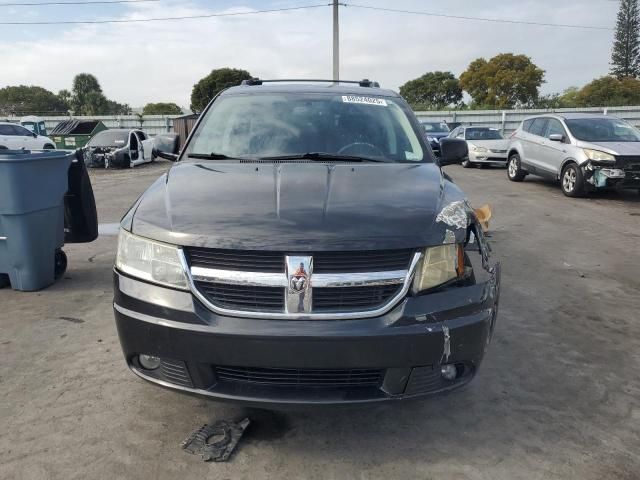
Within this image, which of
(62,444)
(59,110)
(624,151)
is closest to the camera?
(62,444)

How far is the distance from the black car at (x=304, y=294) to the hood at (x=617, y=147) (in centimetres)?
893

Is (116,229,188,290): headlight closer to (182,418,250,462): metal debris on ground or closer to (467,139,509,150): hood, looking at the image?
(182,418,250,462): metal debris on ground

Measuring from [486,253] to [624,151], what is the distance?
354 inches

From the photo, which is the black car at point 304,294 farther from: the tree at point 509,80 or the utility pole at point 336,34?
the tree at point 509,80

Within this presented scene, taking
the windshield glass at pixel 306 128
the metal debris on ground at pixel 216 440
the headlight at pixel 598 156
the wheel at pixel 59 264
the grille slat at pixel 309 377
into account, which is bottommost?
the metal debris on ground at pixel 216 440

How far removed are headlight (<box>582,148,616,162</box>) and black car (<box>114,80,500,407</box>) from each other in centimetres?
887

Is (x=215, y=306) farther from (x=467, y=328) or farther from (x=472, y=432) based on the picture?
(x=472, y=432)

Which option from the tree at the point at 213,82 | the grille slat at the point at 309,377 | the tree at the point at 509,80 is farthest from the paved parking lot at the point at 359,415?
the tree at the point at 509,80

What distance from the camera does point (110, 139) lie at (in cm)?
1928

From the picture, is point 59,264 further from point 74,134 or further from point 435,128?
point 435,128

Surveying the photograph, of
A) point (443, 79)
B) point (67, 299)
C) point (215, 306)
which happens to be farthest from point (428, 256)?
point (443, 79)

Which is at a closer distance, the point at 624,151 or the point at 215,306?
the point at 215,306

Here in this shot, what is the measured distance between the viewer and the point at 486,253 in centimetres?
261

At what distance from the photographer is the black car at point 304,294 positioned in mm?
2125
